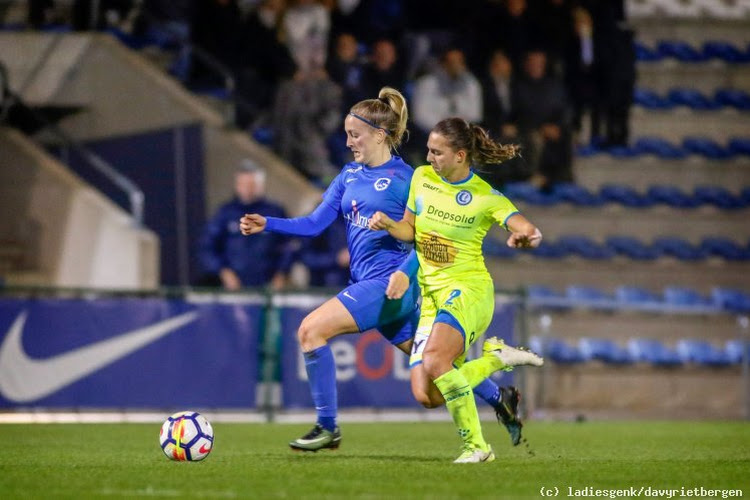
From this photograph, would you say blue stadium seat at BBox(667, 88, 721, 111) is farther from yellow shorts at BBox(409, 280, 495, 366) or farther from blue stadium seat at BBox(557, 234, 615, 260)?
yellow shorts at BBox(409, 280, 495, 366)

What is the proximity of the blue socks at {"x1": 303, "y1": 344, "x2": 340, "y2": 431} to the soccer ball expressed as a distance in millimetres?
815

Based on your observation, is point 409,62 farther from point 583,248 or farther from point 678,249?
point 678,249

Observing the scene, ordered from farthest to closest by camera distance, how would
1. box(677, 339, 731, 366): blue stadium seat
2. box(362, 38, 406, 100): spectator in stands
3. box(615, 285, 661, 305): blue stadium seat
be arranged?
box(615, 285, 661, 305): blue stadium seat < box(362, 38, 406, 100): spectator in stands < box(677, 339, 731, 366): blue stadium seat

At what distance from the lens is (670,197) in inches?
848

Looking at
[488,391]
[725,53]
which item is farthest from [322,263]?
[725,53]

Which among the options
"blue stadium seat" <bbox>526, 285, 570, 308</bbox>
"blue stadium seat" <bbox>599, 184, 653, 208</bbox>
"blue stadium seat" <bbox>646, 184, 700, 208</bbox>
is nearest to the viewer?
"blue stadium seat" <bbox>526, 285, 570, 308</bbox>

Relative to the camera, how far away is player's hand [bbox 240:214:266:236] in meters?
8.84

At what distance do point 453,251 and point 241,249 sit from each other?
7685 millimetres

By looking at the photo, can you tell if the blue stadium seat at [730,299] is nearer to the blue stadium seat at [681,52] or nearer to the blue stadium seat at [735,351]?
the blue stadium seat at [735,351]

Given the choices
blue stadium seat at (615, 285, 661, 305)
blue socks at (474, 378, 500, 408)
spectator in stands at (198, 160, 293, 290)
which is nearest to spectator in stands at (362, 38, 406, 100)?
spectator in stands at (198, 160, 293, 290)

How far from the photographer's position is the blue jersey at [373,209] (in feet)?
29.7

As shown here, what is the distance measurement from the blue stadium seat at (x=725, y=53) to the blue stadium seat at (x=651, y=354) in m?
7.07

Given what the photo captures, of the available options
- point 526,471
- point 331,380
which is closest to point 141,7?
Result: point 331,380

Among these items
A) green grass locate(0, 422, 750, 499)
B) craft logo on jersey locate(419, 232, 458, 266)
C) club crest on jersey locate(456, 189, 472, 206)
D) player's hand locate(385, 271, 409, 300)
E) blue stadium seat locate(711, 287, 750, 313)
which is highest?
club crest on jersey locate(456, 189, 472, 206)
